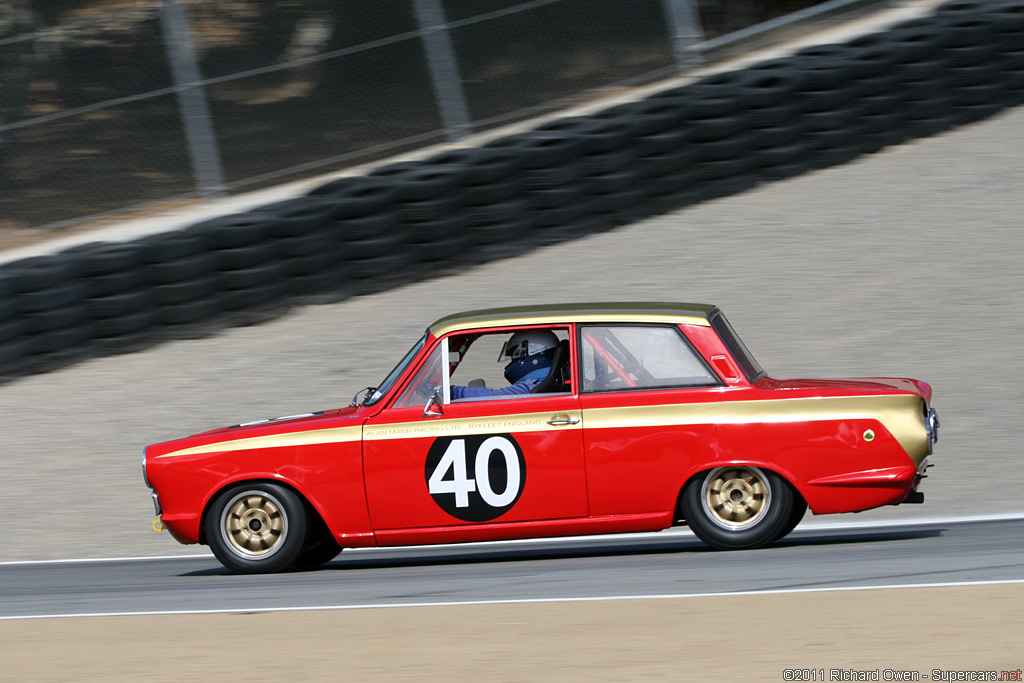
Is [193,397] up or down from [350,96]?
down

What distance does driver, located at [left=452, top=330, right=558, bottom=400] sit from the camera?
266 inches

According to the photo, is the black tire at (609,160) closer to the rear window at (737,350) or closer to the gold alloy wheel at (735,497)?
the rear window at (737,350)

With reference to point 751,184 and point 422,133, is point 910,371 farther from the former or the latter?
point 422,133

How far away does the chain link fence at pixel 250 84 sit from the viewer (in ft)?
41.0

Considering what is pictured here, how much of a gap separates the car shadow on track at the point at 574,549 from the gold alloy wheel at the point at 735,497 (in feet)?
0.63

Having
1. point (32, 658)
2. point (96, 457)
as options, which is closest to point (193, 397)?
point (96, 457)

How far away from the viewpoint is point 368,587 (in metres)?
6.44

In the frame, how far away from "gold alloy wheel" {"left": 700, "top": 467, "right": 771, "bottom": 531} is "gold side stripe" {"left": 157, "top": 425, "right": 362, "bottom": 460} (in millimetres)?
1829

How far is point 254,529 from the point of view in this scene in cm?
682

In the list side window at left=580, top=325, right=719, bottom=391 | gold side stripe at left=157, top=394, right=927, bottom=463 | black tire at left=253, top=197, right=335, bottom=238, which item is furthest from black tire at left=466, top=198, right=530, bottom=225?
gold side stripe at left=157, top=394, right=927, bottom=463

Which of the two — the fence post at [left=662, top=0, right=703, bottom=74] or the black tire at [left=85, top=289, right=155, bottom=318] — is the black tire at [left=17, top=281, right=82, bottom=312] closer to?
the black tire at [left=85, top=289, right=155, bottom=318]

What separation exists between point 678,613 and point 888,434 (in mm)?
1611

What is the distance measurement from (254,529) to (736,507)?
8.33ft

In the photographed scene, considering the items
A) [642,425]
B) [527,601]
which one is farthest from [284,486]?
[642,425]
